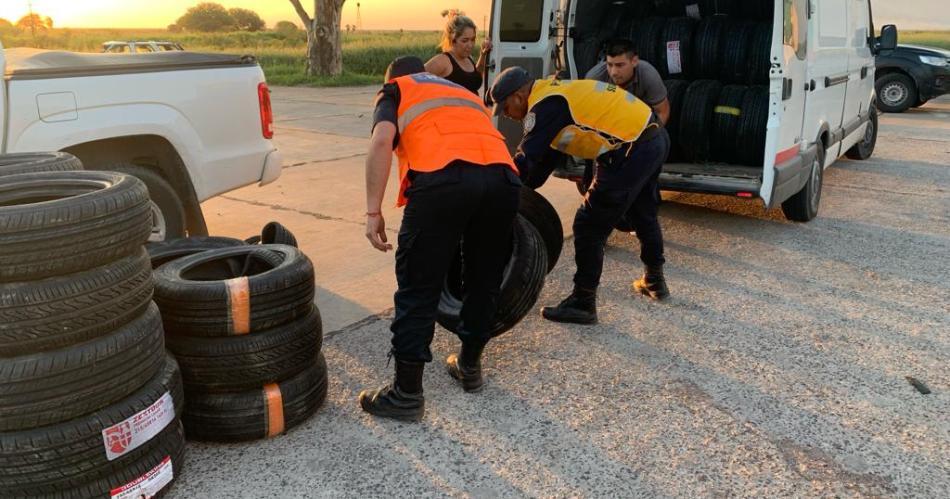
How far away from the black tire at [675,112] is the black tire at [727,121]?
13.6 inches

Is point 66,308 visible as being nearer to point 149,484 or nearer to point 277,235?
point 149,484

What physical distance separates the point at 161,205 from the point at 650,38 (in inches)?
197

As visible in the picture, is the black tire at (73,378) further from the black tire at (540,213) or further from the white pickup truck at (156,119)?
the black tire at (540,213)

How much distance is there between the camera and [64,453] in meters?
2.47

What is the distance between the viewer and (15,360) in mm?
2404

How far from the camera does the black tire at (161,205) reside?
4523 mm

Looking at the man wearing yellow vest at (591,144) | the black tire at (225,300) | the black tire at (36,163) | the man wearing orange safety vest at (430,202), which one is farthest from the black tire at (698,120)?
the black tire at (36,163)

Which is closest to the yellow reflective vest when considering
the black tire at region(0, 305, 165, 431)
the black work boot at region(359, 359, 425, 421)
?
the black work boot at region(359, 359, 425, 421)

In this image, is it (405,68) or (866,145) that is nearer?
(405,68)

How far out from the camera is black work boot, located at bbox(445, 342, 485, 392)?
3605 millimetres

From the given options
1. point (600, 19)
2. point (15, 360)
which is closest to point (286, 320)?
point (15, 360)

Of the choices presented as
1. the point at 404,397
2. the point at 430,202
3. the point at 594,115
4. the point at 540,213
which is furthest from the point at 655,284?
the point at 430,202

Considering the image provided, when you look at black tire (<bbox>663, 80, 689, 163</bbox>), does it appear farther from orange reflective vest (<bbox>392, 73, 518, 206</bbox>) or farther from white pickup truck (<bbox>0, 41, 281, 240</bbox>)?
orange reflective vest (<bbox>392, 73, 518, 206</bbox>)

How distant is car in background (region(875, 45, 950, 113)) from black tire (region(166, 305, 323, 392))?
15.9 metres
